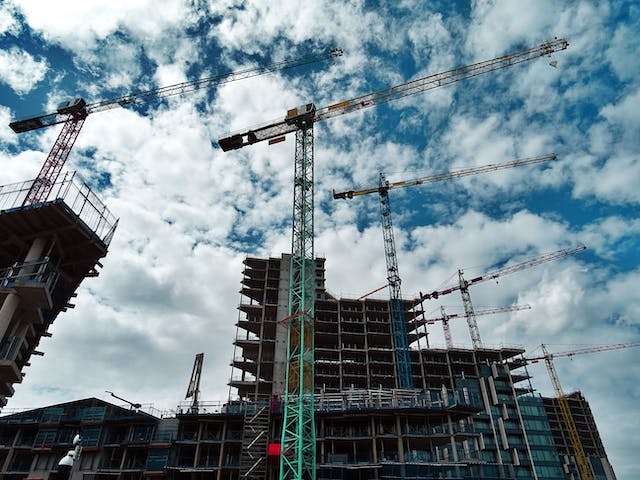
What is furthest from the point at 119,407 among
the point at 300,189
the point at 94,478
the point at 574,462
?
the point at 574,462

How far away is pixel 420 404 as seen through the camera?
5628cm

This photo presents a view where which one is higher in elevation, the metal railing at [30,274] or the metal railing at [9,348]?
the metal railing at [30,274]

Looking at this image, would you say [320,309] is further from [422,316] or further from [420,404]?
[420,404]

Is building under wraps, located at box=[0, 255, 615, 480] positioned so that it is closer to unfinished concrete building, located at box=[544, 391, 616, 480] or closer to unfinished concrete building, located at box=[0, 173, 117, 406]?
unfinished concrete building, located at box=[0, 173, 117, 406]

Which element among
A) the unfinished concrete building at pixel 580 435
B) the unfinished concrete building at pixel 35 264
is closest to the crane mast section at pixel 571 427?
the unfinished concrete building at pixel 580 435

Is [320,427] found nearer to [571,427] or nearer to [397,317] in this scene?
[397,317]

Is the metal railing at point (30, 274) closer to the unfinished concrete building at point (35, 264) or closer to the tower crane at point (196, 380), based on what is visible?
the unfinished concrete building at point (35, 264)

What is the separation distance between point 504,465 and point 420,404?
5720 cm

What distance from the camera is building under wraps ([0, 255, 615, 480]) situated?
55406mm

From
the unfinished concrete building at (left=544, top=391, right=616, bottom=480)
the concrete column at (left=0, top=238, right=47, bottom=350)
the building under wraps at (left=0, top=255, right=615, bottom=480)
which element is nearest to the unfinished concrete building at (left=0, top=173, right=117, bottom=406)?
the concrete column at (left=0, top=238, right=47, bottom=350)

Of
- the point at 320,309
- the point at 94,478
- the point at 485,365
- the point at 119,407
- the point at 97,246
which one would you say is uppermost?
the point at 320,309

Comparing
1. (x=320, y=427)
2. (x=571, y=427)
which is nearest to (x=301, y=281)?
(x=320, y=427)

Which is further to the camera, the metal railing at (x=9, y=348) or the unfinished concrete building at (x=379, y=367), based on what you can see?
the unfinished concrete building at (x=379, y=367)

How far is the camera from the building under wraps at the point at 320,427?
182 ft
